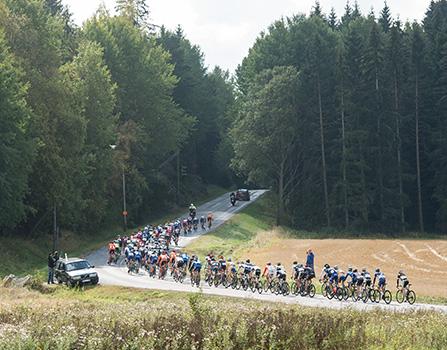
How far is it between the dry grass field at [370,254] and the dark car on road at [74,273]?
42.9 ft

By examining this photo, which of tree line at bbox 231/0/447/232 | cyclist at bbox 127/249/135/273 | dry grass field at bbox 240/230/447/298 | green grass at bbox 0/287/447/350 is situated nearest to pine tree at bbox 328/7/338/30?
tree line at bbox 231/0/447/232

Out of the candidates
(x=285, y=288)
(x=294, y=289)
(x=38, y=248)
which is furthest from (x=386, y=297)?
(x=38, y=248)

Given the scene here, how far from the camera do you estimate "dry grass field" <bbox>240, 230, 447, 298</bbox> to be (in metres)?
40.0

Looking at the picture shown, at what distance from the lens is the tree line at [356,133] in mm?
68875

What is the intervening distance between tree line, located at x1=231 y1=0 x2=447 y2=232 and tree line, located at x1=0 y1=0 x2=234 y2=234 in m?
11.0

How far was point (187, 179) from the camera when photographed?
91.4m

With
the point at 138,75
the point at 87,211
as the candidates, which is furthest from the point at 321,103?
the point at 87,211

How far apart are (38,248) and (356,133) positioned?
35193 millimetres

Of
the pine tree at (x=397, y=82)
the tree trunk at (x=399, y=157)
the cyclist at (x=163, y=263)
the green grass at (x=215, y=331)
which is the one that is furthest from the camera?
the pine tree at (x=397, y=82)

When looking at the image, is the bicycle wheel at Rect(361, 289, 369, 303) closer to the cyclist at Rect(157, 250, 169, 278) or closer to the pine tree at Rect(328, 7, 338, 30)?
the cyclist at Rect(157, 250, 169, 278)

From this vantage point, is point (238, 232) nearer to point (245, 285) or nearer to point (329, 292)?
point (245, 285)

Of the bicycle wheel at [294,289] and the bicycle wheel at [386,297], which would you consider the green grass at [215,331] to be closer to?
the bicycle wheel at [386,297]

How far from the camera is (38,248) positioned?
4994 centimetres

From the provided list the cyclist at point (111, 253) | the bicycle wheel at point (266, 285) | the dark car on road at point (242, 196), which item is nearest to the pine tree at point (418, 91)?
the dark car on road at point (242, 196)
